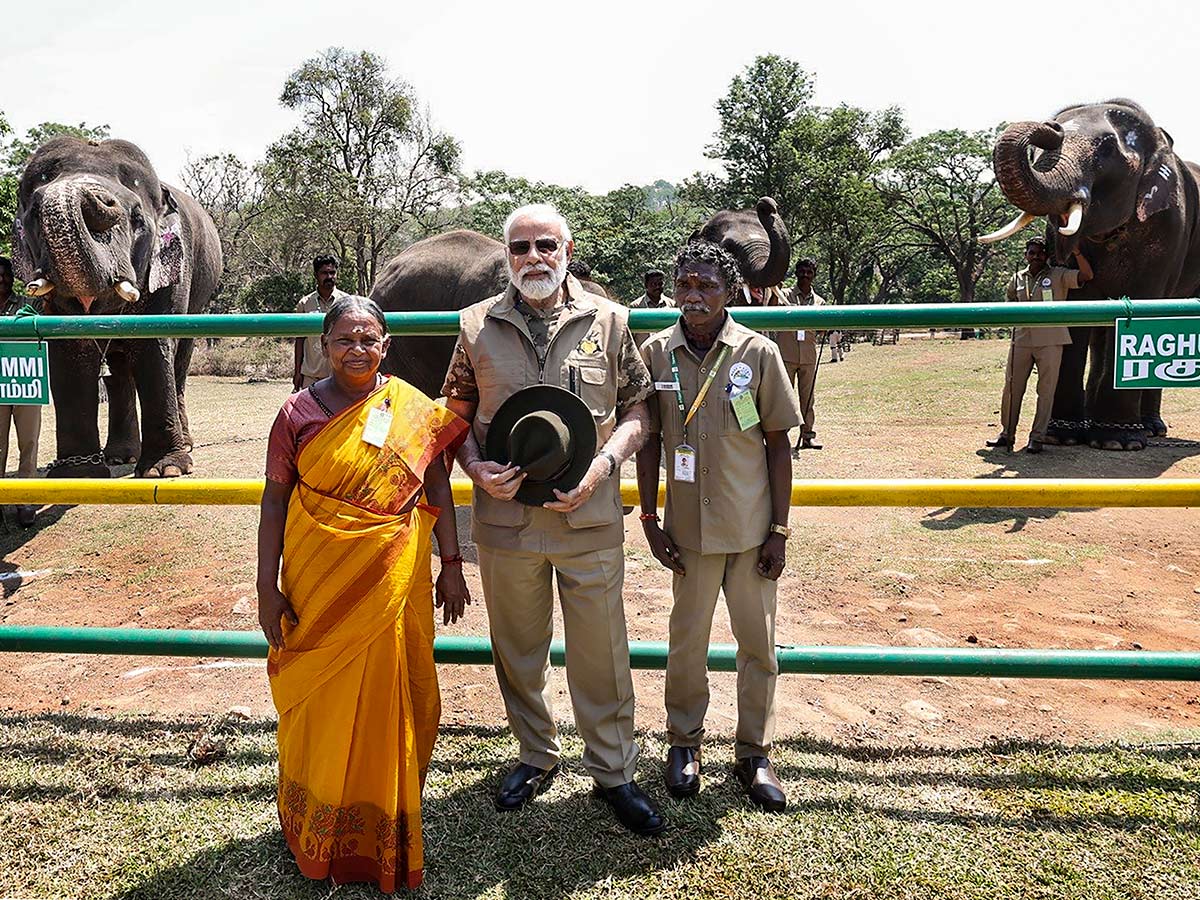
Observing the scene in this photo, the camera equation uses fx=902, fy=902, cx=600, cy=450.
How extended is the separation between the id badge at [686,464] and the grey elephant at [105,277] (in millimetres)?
5249

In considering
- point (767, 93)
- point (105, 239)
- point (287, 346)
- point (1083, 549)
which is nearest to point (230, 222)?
point (287, 346)

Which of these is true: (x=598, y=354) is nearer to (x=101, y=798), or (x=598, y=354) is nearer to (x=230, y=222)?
(x=101, y=798)

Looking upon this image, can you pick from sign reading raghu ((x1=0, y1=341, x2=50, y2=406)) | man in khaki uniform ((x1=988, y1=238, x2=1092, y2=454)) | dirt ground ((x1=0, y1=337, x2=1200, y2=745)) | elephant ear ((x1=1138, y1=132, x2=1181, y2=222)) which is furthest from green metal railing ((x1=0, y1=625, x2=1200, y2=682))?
elephant ear ((x1=1138, y1=132, x2=1181, y2=222))

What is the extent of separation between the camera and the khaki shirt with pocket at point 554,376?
2.84 metres

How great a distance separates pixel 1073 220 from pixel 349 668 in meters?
7.19

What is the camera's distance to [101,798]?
3072 millimetres

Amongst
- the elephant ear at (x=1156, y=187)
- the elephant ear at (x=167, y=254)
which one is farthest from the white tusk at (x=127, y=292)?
the elephant ear at (x=1156, y=187)

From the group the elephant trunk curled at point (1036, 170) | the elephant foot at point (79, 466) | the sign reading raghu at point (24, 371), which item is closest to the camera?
the sign reading raghu at point (24, 371)

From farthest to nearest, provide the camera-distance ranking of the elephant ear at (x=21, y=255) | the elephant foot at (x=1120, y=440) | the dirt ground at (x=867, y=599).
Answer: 1. the elephant foot at (x=1120, y=440)
2. the elephant ear at (x=21, y=255)
3. the dirt ground at (x=867, y=599)

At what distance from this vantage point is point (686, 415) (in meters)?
2.96

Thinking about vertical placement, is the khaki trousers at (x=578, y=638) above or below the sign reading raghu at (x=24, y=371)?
below

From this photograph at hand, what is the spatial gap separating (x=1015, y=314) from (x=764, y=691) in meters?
1.51

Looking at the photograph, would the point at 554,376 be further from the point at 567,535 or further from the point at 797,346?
the point at 797,346

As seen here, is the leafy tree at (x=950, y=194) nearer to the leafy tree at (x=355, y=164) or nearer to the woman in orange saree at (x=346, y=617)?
the leafy tree at (x=355, y=164)
